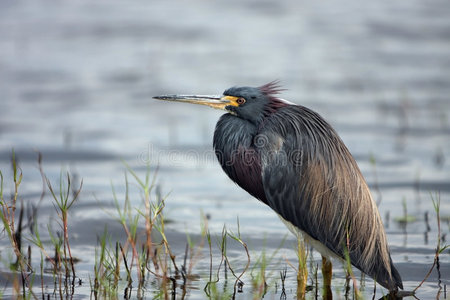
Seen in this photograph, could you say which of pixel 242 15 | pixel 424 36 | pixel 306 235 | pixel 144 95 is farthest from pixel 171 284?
pixel 242 15

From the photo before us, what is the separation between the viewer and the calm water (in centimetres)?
834

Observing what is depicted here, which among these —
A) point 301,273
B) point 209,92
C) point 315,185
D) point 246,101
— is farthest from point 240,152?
point 209,92

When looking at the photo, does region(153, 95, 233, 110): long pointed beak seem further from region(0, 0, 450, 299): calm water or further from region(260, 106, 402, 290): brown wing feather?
region(0, 0, 450, 299): calm water

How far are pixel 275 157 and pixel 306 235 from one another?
72cm

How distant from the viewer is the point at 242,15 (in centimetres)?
1930

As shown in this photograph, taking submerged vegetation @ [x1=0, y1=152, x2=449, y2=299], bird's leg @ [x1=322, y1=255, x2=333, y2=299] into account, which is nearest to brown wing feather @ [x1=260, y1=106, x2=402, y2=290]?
bird's leg @ [x1=322, y1=255, x2=333, y2=299]

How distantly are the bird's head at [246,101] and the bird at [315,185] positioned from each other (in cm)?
8

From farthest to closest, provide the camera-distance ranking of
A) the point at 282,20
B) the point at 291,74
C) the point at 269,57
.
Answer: the point at 282,20
the point at 269,57
the point at 291,74

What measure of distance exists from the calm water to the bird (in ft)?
1.31

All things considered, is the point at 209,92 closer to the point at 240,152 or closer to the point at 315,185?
the point at 240,152

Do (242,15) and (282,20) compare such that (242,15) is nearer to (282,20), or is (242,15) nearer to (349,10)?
(282,20)

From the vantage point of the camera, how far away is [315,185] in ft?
19.4

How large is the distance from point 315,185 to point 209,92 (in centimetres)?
801

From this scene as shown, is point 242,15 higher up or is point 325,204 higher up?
point 242,15
